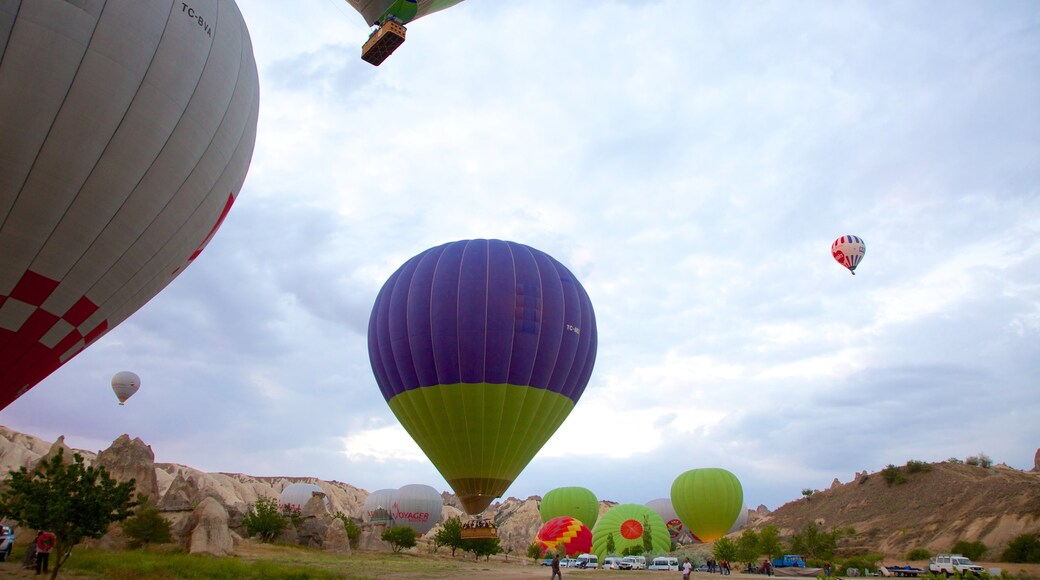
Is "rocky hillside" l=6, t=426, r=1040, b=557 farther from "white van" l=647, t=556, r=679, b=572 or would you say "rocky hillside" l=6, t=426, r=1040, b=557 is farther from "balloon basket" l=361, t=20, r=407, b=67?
"balloon basket" l=361, t=20, r=407, b=67

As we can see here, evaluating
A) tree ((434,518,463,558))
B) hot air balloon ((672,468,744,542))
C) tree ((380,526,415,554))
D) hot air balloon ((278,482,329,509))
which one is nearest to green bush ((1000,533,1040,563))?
hot air balloon ((672,468,744,542))

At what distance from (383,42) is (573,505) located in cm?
4591

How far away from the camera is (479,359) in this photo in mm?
23844

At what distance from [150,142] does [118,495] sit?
9591mm

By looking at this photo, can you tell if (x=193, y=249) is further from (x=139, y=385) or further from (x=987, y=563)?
(x=987, y=563)

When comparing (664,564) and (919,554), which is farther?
(919,554)

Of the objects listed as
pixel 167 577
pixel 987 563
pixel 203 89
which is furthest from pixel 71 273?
pixel 987 563

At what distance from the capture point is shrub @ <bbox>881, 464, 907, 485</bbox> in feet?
219

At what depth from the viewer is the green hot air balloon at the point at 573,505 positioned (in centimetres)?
5872

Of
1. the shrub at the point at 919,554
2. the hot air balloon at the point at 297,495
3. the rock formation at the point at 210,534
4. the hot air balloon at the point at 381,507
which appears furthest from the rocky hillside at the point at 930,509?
the hot air balloon at the point at 297,495

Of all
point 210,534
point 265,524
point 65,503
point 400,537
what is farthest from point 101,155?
point 400,537

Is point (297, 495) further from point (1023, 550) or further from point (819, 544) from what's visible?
point (1023, 550)

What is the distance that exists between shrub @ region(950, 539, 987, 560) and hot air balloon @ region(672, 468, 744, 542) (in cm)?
1543

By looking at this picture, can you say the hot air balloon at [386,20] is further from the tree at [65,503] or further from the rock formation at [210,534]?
the rock formation at [210,534]
